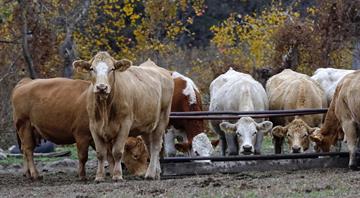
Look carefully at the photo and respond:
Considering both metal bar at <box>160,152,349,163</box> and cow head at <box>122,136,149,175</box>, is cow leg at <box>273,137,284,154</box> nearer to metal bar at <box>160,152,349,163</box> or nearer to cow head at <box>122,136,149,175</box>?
metal bar at <box>160,152,349,163</box>

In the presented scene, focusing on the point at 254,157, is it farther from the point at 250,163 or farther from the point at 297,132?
the point at 297,132

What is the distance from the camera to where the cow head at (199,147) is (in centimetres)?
1664

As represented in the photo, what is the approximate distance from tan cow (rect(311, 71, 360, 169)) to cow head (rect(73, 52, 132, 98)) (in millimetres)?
3273

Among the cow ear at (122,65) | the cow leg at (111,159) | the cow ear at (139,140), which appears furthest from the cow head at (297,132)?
the cow ear at (122,65)

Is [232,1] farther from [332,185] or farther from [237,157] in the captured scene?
[332,185]

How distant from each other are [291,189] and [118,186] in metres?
2.30

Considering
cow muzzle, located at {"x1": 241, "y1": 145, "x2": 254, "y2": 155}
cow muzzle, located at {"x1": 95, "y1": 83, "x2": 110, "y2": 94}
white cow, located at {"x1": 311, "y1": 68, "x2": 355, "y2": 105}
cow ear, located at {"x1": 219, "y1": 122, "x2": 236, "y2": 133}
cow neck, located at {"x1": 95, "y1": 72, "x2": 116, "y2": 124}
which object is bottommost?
cow muzzle, located at {"x1": 241, "y1": 145, "x2": 254, "y2": 155}

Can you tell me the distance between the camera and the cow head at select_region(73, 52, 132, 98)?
1350cm

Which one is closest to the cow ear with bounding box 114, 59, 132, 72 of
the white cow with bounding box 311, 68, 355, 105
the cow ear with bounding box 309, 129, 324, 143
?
the cow ear with bounding box 309, 129, 324, 143

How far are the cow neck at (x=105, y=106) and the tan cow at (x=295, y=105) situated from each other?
3.66 meters

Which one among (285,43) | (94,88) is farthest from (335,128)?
(285,43)

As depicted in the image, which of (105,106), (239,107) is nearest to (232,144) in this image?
(239,107)

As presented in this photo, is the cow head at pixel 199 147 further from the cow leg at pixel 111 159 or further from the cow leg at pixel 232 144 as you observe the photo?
the cow leg at pixel 111 159

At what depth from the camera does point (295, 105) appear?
694 inches
